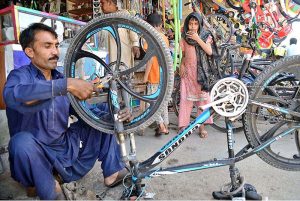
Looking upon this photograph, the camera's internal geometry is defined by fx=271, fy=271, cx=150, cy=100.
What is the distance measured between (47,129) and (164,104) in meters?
0.86

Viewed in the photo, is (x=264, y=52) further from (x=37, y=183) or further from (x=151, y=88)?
(x=37, y=183)

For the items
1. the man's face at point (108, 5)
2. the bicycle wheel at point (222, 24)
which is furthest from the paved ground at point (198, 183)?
the bicycle wheel at point (222, 24)

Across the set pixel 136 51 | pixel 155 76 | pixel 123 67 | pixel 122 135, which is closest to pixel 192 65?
pixel 155 76

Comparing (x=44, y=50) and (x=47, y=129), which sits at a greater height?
(x=44, y=50)

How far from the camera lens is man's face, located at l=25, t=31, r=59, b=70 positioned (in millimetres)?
1821

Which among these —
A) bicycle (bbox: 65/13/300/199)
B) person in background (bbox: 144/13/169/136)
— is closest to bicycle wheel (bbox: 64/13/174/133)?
bicycle (bbox: 65/13/300/199)

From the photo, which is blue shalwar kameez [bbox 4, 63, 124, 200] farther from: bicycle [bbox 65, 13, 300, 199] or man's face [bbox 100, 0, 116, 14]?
man's face [bbox 100, 0, 116, 14]

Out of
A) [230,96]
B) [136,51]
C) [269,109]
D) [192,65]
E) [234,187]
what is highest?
[136,51]

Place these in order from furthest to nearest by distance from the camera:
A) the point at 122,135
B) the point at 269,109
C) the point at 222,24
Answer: the point at 222,24 → the point at 269,109 → the point at 122,135

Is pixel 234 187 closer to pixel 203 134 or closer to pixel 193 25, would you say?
pixel 203 134

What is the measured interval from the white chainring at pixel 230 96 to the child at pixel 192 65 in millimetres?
1619

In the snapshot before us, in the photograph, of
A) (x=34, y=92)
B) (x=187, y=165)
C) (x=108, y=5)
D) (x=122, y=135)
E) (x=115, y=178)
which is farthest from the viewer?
(x=108, y=5)

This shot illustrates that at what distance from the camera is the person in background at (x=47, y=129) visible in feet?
4.97

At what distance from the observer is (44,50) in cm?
183
